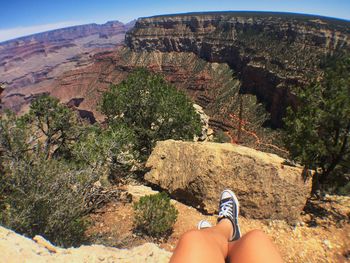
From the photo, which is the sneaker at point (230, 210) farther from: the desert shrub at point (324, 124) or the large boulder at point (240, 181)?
the desert shrub at point (324, 124)

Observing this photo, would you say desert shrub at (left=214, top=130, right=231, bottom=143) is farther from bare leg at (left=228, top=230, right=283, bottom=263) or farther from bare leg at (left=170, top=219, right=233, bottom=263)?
bare leg at (left=170, top=219, right=233, bottom=263)

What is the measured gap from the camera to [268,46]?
259ft

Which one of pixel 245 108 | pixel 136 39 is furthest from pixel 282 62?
pixel 136 39

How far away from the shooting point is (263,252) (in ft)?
12.6

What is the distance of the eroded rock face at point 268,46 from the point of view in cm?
6291

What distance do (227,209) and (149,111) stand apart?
36.4ft

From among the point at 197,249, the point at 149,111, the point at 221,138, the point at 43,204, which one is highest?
the point at 197,249

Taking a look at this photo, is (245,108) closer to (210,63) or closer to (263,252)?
(210,63)

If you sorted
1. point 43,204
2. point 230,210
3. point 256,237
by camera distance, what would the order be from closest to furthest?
1. point 256,237
2. point 230,210
3. point 43,204

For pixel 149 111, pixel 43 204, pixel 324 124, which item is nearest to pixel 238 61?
pixel 149 111

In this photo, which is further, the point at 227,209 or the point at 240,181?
the point at 240,181

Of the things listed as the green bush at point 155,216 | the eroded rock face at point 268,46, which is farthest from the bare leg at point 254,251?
the eroded rock face at point 268,46

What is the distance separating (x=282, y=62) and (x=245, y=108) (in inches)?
527

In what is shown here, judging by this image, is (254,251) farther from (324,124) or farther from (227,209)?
(324,124)
